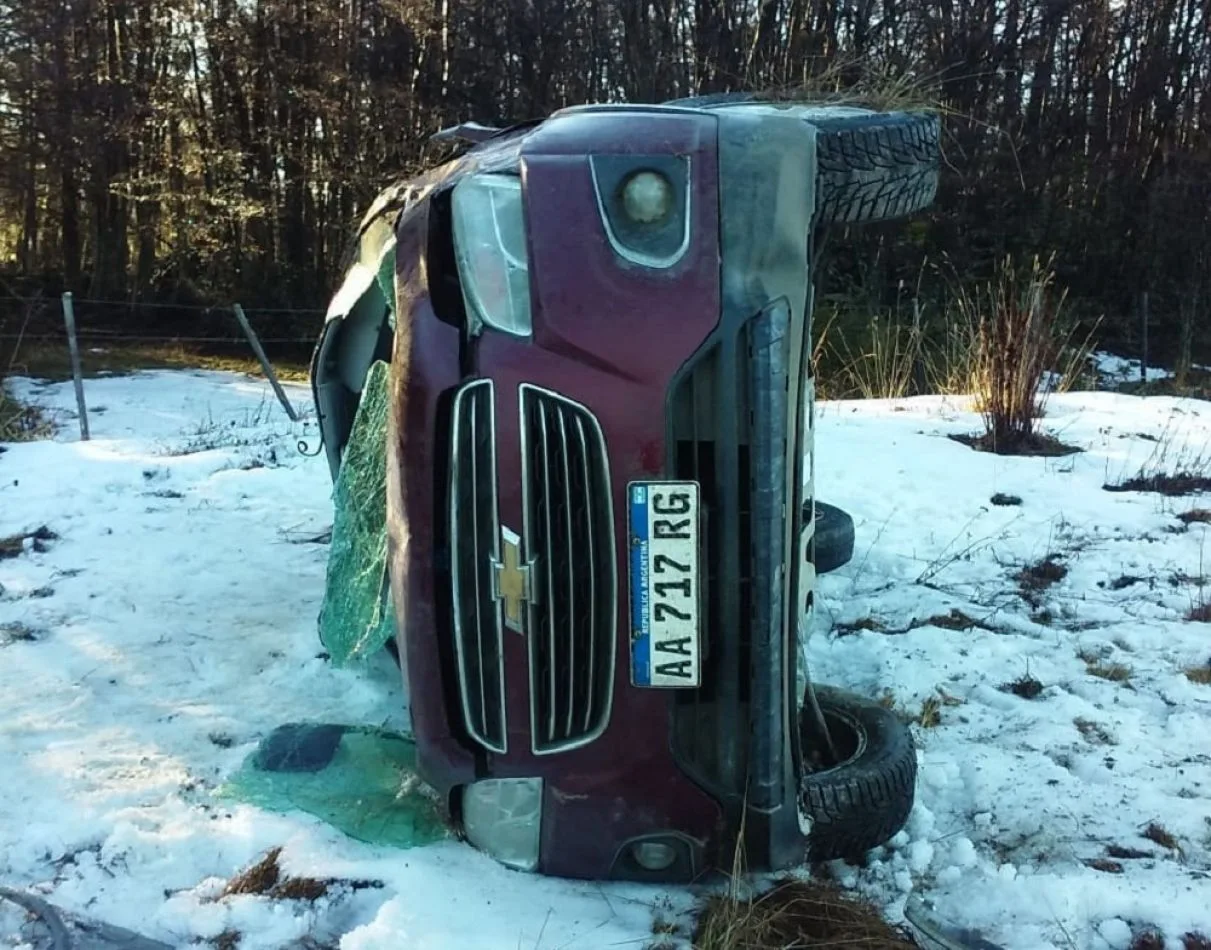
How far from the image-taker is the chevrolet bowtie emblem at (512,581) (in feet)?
6.45

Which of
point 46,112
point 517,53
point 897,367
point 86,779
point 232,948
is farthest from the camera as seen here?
point 517,53

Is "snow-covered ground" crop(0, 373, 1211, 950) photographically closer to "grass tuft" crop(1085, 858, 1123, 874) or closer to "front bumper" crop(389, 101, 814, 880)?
"grass tuft" crop(1085, 858, 1123, 874)

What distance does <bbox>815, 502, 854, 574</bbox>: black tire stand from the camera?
151 inches

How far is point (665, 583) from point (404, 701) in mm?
1233

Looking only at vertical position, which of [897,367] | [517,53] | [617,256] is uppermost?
[517,53]

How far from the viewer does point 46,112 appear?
16312 mm

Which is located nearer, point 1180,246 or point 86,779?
point 86,779

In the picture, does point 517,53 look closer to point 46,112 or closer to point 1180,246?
point 46,112

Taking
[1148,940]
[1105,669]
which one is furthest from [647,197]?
[1105,669]

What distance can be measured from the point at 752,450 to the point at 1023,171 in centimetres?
1686

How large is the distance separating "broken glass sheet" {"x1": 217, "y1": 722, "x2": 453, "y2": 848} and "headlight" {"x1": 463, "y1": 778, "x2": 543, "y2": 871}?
123mm

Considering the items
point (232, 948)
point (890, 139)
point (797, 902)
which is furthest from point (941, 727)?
point (232, 948)

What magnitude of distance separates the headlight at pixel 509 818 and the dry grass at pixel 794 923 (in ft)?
1.13

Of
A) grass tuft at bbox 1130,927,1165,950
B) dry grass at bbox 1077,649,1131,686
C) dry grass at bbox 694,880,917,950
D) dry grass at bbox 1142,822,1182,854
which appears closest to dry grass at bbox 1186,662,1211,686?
dry grass at bbox 1077,649,1131,686
